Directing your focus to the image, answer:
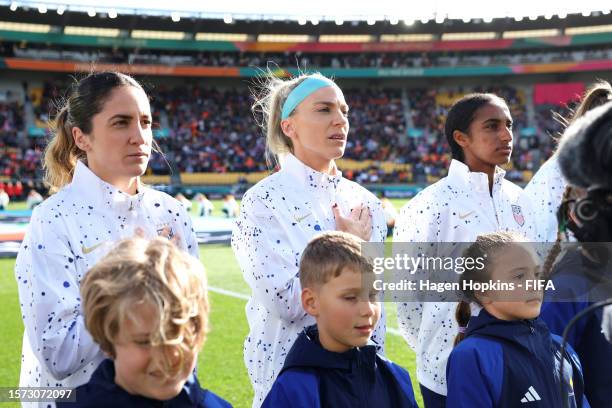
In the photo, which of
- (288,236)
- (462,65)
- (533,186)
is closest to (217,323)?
(533,186)

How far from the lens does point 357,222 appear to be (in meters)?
2.69

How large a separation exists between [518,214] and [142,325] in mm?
2330

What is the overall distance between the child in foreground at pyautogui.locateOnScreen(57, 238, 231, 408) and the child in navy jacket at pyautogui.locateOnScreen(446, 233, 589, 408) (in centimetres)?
101

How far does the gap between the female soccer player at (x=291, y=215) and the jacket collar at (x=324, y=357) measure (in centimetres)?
34

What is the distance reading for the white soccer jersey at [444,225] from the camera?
9.93 feet

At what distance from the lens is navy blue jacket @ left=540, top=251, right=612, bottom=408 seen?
2.59 metres

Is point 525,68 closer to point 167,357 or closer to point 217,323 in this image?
point 217,323

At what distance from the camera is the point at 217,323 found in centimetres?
773

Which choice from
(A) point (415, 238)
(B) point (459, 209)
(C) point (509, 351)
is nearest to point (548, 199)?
(B) point (459, 209)

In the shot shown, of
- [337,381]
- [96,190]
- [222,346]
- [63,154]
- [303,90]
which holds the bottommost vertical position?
[222,346]

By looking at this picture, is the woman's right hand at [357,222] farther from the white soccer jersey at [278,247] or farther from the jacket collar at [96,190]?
the jacket collar at [96,190]

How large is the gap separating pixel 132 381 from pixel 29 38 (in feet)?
130

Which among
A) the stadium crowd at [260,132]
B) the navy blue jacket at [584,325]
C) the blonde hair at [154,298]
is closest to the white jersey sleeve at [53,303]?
the blonde hair at [154,298]

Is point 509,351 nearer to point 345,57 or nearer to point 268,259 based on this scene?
point 268,259
